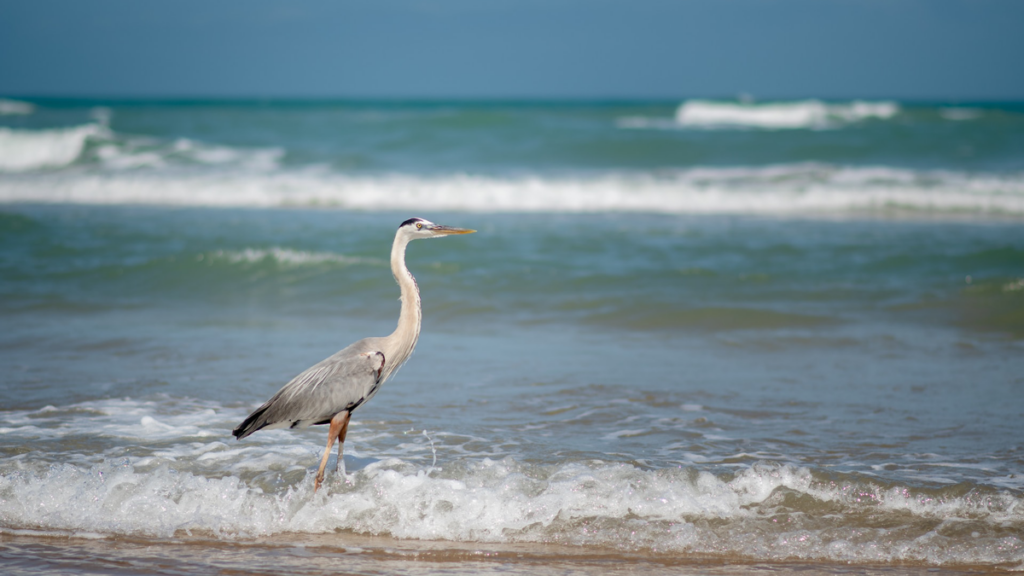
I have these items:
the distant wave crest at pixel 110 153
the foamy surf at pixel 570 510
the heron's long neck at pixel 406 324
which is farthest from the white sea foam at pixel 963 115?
the heron's long neck at pixel 406 324

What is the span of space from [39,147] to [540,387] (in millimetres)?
21802

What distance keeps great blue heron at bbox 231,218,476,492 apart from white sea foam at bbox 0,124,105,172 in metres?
20.8

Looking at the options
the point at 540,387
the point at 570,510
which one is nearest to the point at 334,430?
the point at 570,510

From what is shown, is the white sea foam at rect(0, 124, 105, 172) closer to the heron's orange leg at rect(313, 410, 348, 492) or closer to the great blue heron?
the great blue heron

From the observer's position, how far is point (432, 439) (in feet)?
15.9

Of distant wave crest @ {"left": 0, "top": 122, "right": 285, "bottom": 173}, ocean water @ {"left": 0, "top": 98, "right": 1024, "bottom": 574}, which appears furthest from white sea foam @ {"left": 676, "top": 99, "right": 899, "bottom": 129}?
ocean water @ {"left": 0, "top": 98, "right": 1024, "bottom": 574}

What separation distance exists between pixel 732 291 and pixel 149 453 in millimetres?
5958

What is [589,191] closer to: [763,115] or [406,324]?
[406,324]

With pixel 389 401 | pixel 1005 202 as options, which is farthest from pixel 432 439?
pixel 1005 202

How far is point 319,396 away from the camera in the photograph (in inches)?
156

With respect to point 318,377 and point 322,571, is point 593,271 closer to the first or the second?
point 318,377

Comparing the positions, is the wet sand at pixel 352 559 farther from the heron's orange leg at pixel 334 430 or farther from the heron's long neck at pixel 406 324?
the heron's long neck at pixel 406 324

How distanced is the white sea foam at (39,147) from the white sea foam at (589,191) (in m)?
4.16

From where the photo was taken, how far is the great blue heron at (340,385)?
13.0 ft
